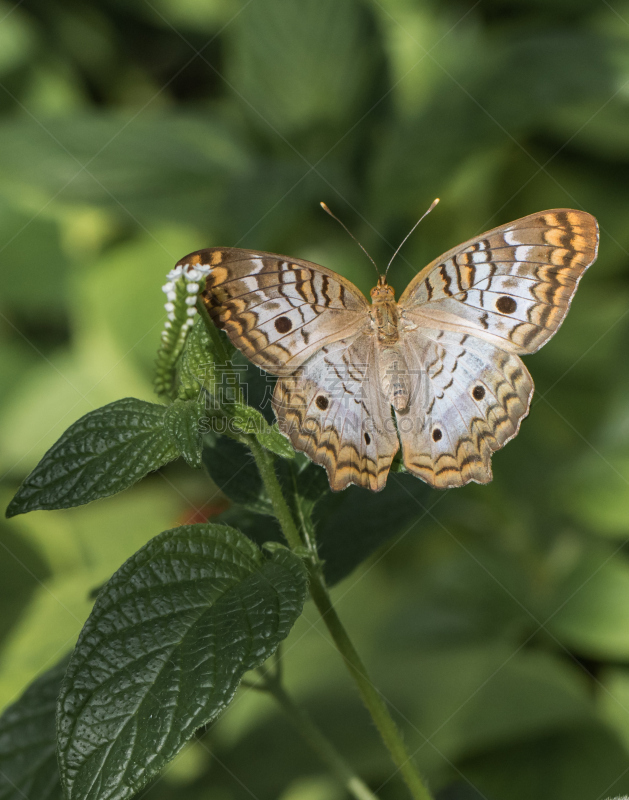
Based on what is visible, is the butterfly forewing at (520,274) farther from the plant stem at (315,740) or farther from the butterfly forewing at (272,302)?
the plant stem at (315,740)

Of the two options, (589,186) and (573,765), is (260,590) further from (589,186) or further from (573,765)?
(589,186)

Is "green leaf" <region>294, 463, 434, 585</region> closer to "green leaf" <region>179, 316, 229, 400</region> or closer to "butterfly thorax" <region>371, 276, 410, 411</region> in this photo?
"butterfly thorax" <region>371, 276, 410, 411</region>

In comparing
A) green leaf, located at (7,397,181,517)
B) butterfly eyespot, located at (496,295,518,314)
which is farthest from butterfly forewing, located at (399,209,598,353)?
green leaf, located at (7,397,181,517)

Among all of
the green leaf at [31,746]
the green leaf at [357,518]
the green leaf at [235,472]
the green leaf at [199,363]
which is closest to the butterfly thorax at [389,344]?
the green leaf at [357,518]

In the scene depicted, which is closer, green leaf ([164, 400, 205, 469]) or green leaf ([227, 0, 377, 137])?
green leaf ([164, 400, 205, 469])

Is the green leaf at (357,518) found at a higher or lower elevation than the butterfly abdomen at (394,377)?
lower
